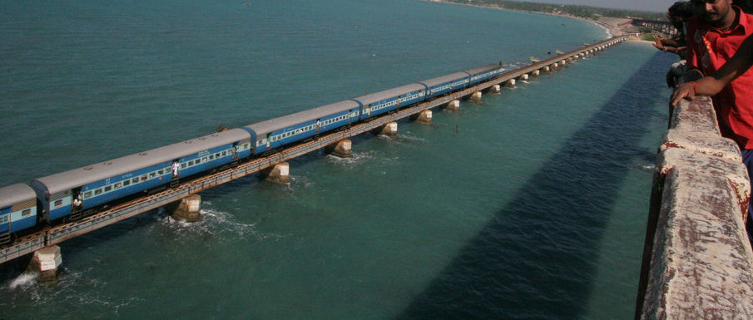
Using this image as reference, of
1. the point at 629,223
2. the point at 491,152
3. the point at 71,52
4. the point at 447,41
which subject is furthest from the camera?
the point at 447,41

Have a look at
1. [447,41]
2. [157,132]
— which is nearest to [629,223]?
[157,132]

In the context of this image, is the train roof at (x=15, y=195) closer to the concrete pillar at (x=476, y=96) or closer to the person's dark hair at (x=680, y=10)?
the person's dark hair at (x=680, y=10)

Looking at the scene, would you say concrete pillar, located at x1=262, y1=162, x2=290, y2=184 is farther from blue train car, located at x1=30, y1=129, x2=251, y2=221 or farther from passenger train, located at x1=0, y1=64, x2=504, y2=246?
blue train car, located at x1=30, y1=129, x2=251, y2=221

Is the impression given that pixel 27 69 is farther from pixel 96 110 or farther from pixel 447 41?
pixel 447 41

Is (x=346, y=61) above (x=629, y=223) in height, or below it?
above

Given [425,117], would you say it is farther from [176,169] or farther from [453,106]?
[176,169]

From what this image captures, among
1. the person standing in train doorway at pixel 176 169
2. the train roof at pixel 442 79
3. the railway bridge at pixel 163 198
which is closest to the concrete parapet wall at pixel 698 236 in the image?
the railway bridge at pixel 163 198
